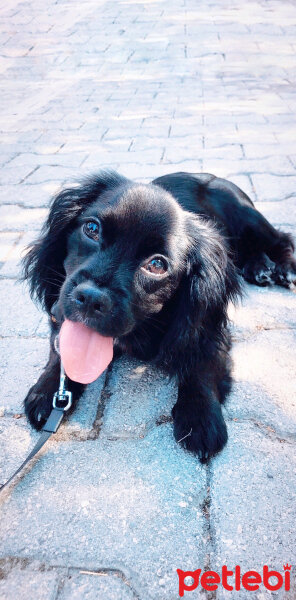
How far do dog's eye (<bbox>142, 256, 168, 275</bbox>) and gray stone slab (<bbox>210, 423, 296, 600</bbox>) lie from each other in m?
0.71

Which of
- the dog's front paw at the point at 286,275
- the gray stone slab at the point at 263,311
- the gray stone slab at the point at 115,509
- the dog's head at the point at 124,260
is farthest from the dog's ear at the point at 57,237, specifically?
the dog's front paw at the point at 286,275

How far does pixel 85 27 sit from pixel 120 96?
466 cm

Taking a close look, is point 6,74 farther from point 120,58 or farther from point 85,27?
point 85,27

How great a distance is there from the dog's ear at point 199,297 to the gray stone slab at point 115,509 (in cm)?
38

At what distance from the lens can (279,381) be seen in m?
2.07

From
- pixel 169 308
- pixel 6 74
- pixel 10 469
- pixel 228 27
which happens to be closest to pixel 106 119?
pixel 6 74

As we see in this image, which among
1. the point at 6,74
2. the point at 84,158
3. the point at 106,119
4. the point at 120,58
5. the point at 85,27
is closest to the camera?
the point at 84,158

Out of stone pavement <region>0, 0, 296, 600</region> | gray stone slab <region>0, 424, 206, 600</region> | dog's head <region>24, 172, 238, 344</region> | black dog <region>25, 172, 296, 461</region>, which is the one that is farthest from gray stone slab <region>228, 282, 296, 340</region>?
gray stone slab <region>0, 424, 206, 600</region>

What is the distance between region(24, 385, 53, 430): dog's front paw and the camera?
1853 mm

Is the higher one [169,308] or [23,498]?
[169,308]

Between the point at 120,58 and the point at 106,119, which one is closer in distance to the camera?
the point at 106,119

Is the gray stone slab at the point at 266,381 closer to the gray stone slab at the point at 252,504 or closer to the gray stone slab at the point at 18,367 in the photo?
the gray stone slab at the point at 252,504

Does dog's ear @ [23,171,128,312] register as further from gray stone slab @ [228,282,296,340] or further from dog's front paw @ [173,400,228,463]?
gray stone slab @ [228,282,296,340]

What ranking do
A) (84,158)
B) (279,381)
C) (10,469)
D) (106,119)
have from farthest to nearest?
(106,119) → (84,158) → (279,381) → (10,469)
